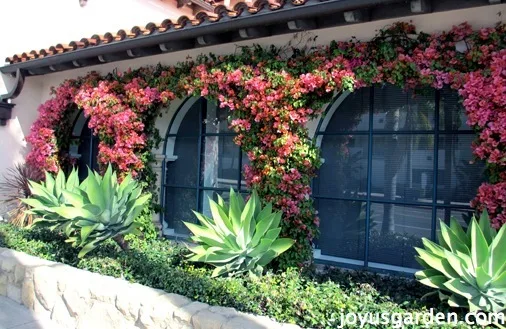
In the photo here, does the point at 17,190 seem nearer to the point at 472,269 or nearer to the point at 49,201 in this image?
the point at 49,201

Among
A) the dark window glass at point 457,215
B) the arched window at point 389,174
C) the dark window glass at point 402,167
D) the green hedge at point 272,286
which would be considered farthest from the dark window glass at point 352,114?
the green hedge at point 272,286

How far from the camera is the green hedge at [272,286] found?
3.46 meters

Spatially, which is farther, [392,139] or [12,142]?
[12,142]

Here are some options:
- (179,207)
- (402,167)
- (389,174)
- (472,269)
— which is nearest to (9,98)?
(179,207)

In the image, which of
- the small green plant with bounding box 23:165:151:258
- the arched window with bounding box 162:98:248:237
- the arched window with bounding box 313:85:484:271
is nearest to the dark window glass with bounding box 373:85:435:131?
the arched window with bounding box 313:85:484:271

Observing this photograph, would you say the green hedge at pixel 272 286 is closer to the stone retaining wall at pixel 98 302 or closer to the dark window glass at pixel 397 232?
the stone retaining wall at pixel 98 302

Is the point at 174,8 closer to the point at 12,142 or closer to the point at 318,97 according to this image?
the point at 12,142

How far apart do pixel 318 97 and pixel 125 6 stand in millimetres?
5846

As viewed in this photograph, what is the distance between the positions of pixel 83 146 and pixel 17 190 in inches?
56.4

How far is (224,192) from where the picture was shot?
21.2 ft

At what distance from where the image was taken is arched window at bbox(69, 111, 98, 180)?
8.12 metres

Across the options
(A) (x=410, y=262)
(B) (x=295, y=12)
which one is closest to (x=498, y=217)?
(A) (x=410, y=262)

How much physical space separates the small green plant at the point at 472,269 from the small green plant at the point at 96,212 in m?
3.31

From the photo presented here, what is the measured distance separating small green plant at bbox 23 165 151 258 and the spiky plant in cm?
223
